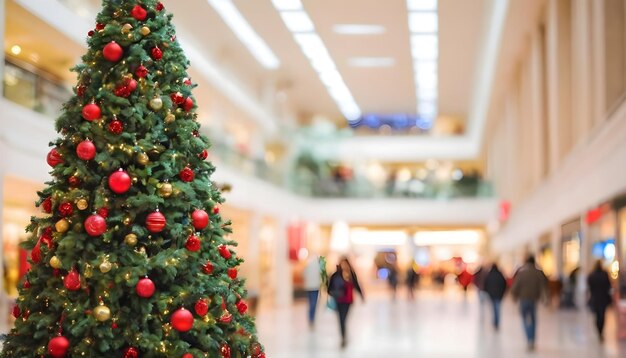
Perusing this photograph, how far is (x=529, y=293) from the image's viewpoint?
45.5 feet

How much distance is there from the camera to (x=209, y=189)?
22.3ft

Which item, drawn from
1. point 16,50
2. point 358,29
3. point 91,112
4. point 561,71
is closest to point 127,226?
point 91,112

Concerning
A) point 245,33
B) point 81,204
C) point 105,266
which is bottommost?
point 105,266

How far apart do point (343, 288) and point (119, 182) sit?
310 inches

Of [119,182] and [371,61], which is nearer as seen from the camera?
[119,182]

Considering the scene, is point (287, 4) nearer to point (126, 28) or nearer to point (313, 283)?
point (313, 283)

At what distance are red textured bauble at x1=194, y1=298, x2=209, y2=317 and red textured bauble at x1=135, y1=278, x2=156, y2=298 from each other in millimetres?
334

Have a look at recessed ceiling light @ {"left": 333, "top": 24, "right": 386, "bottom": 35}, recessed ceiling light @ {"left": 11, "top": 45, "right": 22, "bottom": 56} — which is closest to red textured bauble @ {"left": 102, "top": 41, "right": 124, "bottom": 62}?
recessed ceiling light @ {"left": 11, "top": 45, "right": 22, "bottom": 56}

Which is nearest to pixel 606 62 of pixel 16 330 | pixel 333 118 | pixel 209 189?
pixel 209 189

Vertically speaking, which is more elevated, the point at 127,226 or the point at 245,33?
the point at 245,33

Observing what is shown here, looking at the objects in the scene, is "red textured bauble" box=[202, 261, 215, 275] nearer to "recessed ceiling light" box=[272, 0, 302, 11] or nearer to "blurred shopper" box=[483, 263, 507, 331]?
"blurred shopper" box=[483, 263, 507, 331]

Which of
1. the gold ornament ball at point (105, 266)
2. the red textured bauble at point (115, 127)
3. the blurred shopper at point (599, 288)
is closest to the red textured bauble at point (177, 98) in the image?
the red textured bauble at point (115, 127)

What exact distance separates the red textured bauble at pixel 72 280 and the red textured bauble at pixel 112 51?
4.95ft

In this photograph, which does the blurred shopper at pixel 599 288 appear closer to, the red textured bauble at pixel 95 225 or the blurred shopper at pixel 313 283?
the blurred shopper at pixel 313 283
